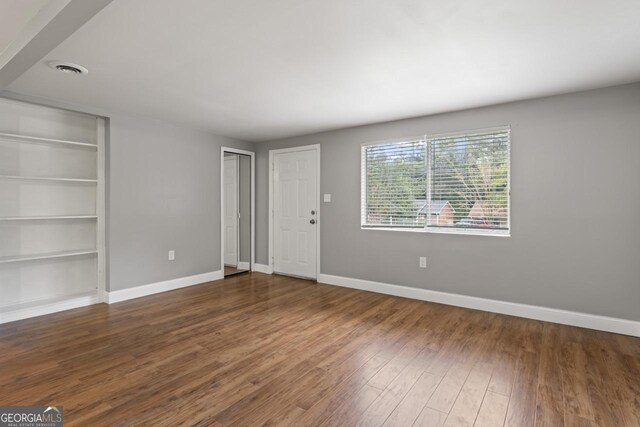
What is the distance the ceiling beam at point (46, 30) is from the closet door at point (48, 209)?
128 centimetres

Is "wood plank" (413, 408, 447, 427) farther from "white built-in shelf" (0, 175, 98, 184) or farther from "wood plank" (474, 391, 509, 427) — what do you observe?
"white built-in shelf" (0, 175, 98, 184)

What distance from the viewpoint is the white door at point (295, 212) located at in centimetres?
509

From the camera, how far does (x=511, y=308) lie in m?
3.49

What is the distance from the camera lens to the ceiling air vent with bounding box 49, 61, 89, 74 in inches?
100

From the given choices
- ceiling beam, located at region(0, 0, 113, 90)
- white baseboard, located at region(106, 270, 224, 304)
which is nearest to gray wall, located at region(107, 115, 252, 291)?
white baseboard, located at region(106, 270, 224, 304)

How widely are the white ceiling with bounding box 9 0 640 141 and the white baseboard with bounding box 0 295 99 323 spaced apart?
2.24m

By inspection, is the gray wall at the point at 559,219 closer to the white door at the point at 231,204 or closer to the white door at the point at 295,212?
the white door at the point at 295,212

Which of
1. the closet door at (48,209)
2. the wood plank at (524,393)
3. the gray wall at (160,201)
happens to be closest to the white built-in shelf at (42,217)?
the closet door at (48,209)

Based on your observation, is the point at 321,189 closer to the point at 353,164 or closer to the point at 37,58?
the point at 353,164

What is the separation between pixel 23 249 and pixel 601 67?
576 cm

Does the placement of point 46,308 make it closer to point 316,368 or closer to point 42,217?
A: point 42,217

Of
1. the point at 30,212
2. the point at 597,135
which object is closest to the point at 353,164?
the point at 597,135

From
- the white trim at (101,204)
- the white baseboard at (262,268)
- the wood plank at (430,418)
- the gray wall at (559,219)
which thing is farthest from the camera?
the white baseboard at (262,268)

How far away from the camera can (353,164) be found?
4648 millimetres
